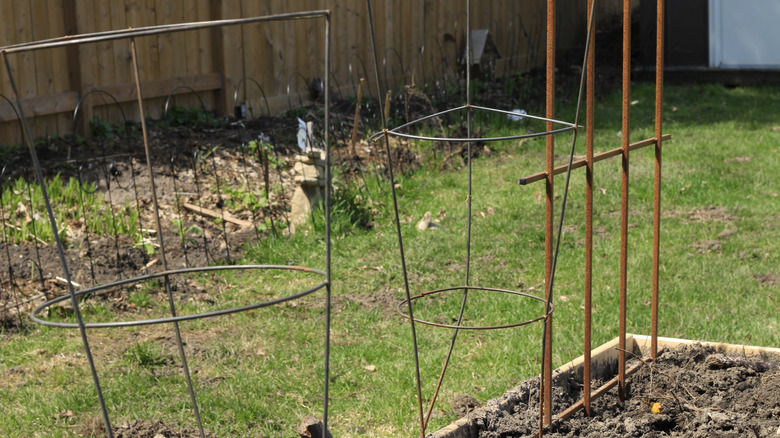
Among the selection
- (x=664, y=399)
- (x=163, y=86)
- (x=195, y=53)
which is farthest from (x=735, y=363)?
(x=195, y=53)

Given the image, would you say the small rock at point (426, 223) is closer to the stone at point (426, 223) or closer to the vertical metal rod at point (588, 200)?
the stone at point (426, 223)

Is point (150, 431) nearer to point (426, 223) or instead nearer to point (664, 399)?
point (664, 399)

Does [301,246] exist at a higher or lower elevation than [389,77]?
lower

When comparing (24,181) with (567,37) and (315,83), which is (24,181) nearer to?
(315,83)

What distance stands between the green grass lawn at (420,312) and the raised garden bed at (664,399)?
0.39 metres

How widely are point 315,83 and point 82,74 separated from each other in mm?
2742

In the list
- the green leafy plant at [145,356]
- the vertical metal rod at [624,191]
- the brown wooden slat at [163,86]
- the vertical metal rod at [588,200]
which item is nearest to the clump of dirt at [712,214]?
the vertical metal rod at [624,191]

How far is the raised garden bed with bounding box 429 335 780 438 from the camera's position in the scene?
8.56 ft

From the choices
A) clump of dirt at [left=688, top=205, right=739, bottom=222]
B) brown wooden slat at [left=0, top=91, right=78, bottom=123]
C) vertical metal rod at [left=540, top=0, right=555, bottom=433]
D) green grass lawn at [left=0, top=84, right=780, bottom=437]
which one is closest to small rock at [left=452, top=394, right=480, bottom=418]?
green grass lawn at [left=0, top=84, right=780, bottom=437]

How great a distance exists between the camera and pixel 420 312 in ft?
13.8

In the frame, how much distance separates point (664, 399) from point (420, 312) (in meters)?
1.60

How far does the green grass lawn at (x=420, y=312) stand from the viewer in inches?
128

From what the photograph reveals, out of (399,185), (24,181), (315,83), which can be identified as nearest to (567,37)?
(315,83)

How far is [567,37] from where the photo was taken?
1234 cm
